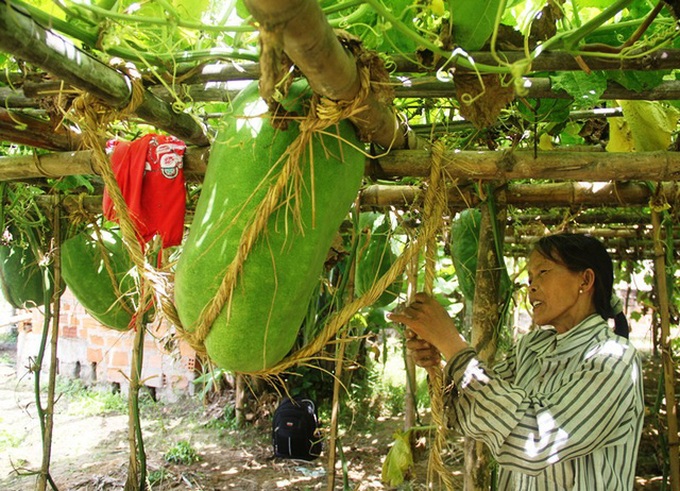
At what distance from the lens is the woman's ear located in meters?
1.61

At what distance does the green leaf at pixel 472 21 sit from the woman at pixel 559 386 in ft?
2.10

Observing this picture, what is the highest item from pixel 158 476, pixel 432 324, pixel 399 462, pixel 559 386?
pixel 432 324

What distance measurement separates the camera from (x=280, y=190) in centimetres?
102

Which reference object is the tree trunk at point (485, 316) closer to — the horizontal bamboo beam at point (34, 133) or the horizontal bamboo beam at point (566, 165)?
the horizontal bamboo beam at point (566, 165)

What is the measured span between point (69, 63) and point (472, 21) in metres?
0.68

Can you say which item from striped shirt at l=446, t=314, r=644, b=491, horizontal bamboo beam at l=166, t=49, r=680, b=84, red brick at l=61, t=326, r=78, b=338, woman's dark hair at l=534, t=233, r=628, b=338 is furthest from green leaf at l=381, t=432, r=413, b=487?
red brick at l=61, t=326, r=78, b=338

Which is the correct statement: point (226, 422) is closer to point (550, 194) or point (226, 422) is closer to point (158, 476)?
point (158, 476)

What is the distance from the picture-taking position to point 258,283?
3.52 feet

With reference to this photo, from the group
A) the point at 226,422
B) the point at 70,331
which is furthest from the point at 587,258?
the point at 70,331

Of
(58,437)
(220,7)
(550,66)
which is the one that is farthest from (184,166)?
(58,437)

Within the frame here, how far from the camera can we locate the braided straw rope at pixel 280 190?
909 mm

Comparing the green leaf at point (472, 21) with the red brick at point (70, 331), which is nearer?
the green leaf at point (472, 21)

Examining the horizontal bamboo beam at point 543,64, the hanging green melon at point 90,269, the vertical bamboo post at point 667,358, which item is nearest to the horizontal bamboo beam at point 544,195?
the vertical bamboo post at point 667,358

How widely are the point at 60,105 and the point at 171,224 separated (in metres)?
0.36
